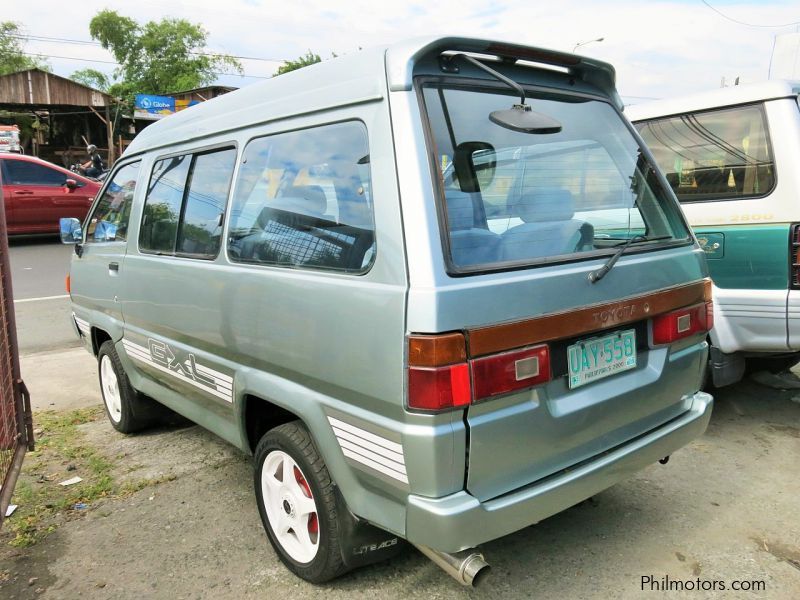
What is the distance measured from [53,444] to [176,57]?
5274cm

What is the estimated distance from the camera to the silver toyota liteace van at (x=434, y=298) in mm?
1866

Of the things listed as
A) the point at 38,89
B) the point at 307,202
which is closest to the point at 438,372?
the point at 307,202

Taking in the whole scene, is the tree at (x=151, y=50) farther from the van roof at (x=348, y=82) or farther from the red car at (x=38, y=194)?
the van roof at (x=348, y=82)

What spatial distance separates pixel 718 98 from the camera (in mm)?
3932

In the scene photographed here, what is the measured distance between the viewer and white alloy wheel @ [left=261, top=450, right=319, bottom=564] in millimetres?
2424

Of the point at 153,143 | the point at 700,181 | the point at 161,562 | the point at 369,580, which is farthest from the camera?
the point at 700,181

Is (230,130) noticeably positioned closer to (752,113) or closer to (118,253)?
(118,253)

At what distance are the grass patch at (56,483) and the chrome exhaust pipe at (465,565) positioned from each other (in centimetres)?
208

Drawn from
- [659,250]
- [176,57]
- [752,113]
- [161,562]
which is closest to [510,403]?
[659,250]

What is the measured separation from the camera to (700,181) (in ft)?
13.1

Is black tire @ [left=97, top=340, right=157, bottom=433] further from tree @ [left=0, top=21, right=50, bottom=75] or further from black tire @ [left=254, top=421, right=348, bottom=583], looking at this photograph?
tree @ [left=0, top=21, right=50, bottom=75]

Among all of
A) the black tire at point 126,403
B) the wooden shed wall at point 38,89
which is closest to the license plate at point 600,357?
the black tire at point 126,403

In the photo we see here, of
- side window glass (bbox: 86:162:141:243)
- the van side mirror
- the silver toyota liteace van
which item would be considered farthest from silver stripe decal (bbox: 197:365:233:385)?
the van side mirror

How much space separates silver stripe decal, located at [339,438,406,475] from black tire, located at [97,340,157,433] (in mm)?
2314
